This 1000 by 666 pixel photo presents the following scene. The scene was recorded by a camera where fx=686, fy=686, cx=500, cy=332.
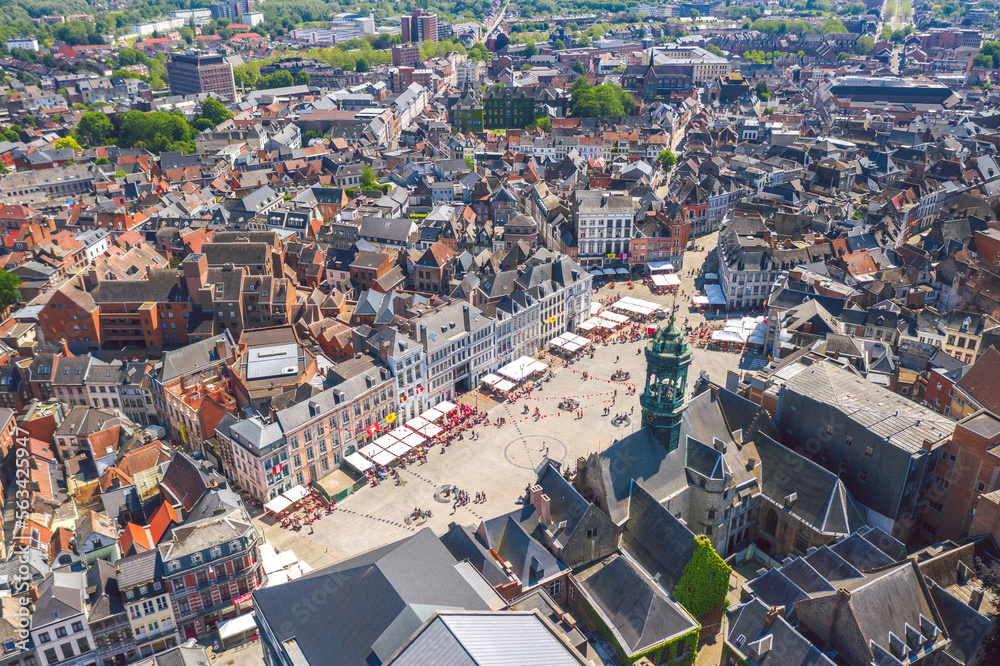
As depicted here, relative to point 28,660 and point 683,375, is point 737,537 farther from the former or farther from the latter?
point 28,660

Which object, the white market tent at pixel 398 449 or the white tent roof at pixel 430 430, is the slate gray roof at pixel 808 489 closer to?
the white tent roof at pixel 430 430

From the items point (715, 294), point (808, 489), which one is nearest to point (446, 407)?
point (808, 489)

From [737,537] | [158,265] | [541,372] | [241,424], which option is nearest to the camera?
[737,537]

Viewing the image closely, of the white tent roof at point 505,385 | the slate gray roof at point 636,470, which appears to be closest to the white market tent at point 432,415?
the white tent roof at point 505,385

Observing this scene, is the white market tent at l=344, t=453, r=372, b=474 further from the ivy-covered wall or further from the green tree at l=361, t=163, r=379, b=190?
the green tree at l=361, t=163, r=379, b=190

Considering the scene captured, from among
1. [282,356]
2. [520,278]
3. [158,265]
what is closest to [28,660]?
[282,356]

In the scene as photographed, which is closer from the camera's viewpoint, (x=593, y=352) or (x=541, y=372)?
→ (x=541, y=372)
